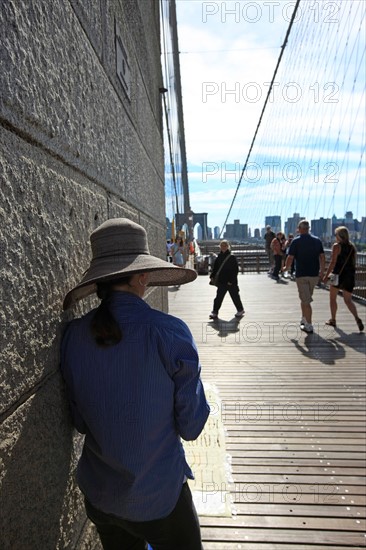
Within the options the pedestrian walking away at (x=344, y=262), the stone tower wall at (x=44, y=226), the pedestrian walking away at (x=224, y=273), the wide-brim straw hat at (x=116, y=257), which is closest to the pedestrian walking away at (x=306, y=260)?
the pedestrian walking away at (x=344, y=262)

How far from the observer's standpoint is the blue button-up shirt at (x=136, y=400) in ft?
3.53

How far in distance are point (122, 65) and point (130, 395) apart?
1.59m

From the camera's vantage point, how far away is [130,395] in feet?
3.55

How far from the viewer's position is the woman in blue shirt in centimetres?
108

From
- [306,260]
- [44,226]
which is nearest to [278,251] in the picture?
[306,260]

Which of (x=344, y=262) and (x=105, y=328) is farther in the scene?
(x=344, y=262)

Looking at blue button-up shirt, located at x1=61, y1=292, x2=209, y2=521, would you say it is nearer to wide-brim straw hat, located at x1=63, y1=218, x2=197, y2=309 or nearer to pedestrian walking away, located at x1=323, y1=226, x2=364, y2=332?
wide-brim straw hat, located at x1=63, y1=218, x2=197, y2=309

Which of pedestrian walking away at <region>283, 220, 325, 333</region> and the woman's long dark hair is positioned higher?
the woman's long dark hair

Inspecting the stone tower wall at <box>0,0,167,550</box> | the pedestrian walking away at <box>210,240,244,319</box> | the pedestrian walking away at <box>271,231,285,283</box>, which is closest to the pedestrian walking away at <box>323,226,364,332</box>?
the pedestrian walking away at <box>210,240,244,319</box>

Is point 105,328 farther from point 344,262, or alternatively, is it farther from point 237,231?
point 237,231

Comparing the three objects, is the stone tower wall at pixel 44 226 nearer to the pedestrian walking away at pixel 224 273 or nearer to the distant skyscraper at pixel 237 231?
the pedestrian walking away at pixel 224 273

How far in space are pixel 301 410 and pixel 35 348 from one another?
2931mm

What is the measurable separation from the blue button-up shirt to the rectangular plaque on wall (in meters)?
1.27

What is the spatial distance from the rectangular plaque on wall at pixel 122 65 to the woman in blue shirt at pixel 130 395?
108 centimetres
